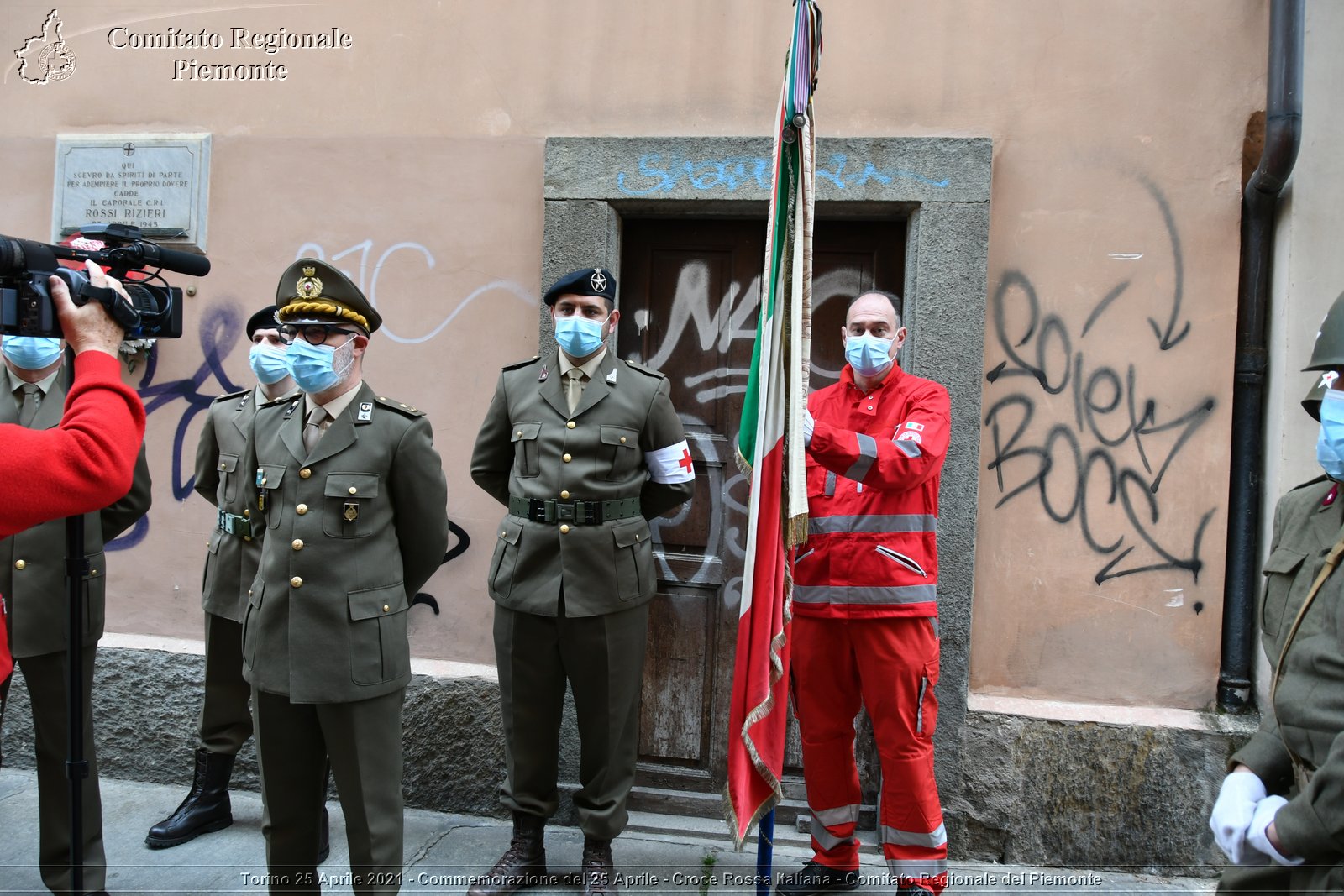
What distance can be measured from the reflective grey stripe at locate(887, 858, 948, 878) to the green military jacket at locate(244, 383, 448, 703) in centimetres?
180

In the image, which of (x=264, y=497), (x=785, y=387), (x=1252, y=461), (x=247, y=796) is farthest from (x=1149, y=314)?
(x=247, y=796)

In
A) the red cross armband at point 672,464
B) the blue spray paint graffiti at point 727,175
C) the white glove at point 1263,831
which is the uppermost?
the blue spray paint graffiti at point 727,175

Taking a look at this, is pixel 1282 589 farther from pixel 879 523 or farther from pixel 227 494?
pixel 227 494

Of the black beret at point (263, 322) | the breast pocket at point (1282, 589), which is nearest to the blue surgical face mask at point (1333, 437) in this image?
the breast pocket at point (1282, 589)

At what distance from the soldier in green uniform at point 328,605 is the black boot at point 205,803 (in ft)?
4.11

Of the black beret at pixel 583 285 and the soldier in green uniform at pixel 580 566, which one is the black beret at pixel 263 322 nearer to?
the soldier in green uniform at pixel 580 566

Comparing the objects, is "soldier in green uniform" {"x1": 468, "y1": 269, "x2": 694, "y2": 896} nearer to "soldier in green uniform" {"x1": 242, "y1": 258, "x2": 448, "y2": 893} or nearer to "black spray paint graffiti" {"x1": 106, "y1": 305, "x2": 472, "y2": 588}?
"soldier in green uniform" {"x1": 242, "y1": 258, "x2": 448, "y2": 893}

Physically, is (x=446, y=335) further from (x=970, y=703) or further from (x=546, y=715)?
(x=970, y=703)

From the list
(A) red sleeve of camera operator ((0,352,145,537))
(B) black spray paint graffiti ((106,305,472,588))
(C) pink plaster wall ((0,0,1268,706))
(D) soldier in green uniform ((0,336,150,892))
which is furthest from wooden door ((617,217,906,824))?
(A) red sleeve of camera operator ((0,352,145,537))

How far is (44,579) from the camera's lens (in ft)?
10.3

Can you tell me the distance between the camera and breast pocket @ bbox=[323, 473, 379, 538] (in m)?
2.70

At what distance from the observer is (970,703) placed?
3715 millimetres

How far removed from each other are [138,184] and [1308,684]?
4.83 metres

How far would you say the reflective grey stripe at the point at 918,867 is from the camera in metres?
3.14
